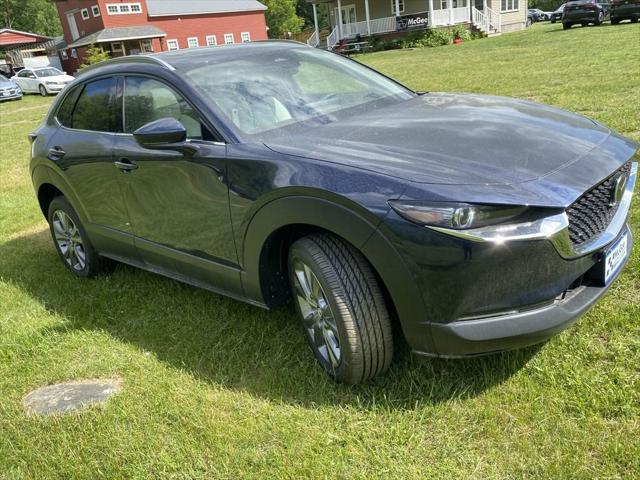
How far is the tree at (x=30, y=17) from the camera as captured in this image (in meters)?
76.2

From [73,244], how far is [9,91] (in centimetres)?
2633

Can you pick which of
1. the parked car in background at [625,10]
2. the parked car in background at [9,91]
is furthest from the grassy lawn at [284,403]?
the parked car in background at [9,91]

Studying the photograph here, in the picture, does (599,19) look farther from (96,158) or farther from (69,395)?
(69,395)

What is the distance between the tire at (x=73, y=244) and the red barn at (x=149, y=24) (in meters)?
36.1

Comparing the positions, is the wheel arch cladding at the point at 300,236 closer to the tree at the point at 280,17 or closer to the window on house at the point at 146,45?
the window on house at the point at 146,45

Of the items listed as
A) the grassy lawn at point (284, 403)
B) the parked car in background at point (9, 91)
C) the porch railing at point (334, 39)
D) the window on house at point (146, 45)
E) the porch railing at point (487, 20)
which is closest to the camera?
the grassy lawn at point (284, 403)

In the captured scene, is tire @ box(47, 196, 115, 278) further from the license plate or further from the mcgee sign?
the mcgee sign

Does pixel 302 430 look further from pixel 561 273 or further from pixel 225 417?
pixel 561 273

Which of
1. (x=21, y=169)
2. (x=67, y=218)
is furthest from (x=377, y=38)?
(x=67, y=218)

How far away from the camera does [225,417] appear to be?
110 inches

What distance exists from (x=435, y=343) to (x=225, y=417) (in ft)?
3.58

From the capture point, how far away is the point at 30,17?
256 ft

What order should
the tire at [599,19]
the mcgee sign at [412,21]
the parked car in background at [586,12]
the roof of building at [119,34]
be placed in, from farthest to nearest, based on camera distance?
the roof of building at [119,34] < the mcgee sign at [412,21] < the tire at [599,19] < the parked car in background at [586,12]

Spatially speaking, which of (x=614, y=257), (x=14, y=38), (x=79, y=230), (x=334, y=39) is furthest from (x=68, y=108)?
(x=14, y=38)
